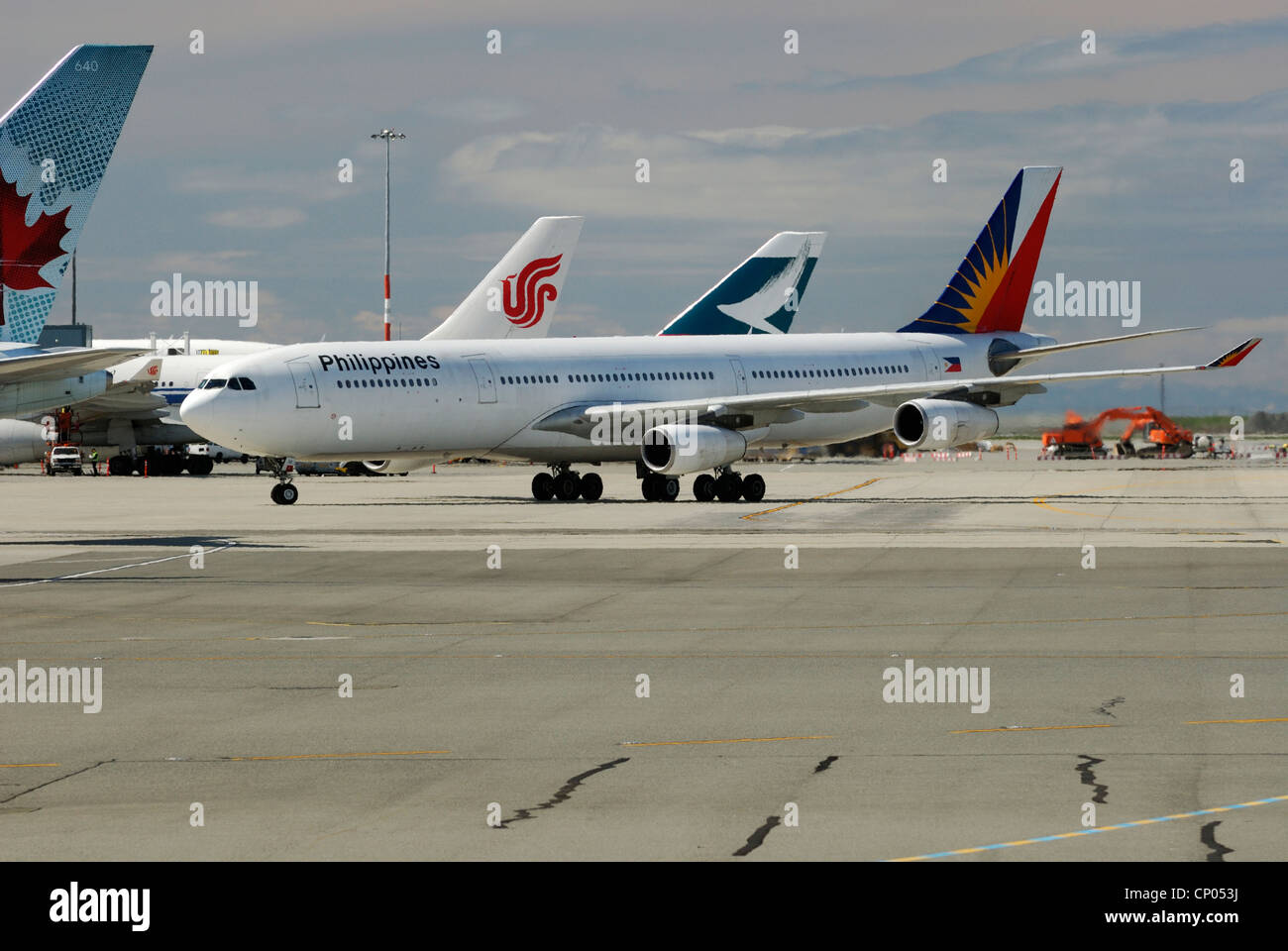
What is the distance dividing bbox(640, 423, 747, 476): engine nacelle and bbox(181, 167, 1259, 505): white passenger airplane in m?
0.05

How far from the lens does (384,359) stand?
4812cm

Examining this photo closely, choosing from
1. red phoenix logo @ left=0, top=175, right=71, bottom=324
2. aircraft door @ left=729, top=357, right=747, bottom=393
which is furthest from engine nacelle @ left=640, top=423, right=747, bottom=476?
red phoenix logo @ left=0, top=175, right=71, bottom=324

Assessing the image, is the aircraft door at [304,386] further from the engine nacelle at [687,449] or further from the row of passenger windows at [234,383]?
the engine nacelle at [687,449]

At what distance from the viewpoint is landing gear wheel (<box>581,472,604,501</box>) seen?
53.6m

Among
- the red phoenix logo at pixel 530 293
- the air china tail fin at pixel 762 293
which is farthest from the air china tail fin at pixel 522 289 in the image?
the air china tail fin at pixel 762 293

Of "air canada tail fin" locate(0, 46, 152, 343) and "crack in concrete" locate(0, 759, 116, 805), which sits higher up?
"air canada tail fin" locate(0, 46, 152, 343)

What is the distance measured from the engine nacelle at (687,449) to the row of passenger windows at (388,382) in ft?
21.3

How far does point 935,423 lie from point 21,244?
2724 cm

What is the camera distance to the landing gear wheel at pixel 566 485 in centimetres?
5362

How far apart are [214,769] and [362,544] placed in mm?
22963

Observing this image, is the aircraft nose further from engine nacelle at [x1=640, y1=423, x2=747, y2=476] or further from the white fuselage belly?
engine nacelle at [x1=640, y1=423, x2=747, y2=476]
